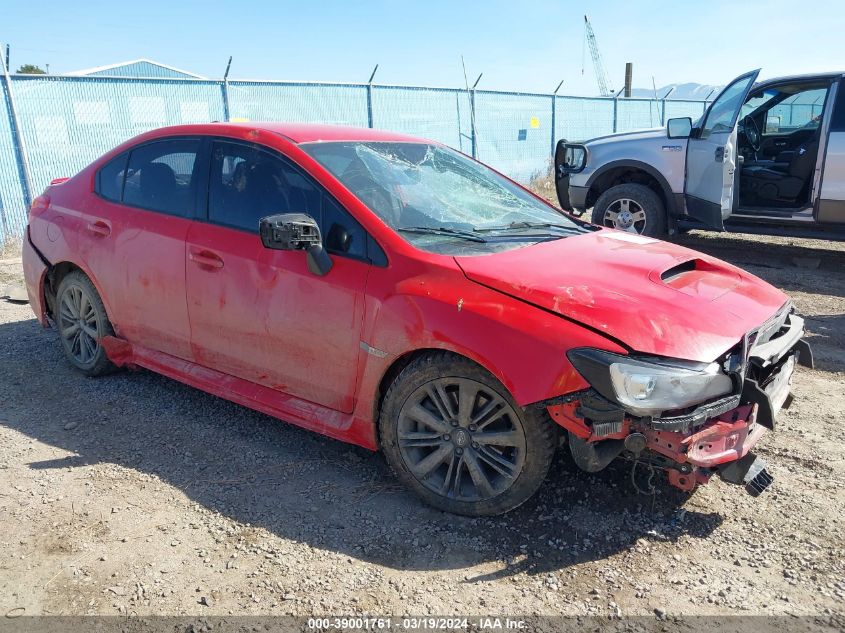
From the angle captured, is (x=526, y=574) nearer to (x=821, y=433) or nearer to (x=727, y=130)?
(x=821, y=433)

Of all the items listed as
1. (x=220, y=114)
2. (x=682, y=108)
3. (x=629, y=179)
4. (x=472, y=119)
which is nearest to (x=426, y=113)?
(x=472, y=119)

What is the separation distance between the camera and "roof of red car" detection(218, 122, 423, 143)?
3.84 meters

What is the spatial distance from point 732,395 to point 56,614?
2749 mm

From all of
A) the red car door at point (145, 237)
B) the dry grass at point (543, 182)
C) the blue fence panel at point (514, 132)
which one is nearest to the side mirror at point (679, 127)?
the red car door at point (145, 237)

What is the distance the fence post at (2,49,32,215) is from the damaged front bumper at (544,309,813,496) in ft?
31.6

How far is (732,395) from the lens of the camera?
282 centimetres

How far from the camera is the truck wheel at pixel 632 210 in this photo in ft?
27.9

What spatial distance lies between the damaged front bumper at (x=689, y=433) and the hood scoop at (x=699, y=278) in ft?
1.04

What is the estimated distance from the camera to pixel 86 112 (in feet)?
34.4

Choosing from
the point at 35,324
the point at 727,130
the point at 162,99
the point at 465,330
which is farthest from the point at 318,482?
the point at 162,99

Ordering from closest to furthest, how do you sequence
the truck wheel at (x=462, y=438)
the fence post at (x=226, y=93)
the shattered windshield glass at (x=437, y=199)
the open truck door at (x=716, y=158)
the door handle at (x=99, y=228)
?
1. the truck wheel at (x=462, y=438)
2. the shattered windshield glass at (x=437, y=199)
3. the door handle at (x=99, y=228)
4. the open truck door at (x=716, y=158)
5. the fence post at (x=226, y=93)

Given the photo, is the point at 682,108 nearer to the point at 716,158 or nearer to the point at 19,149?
the point at 716,158

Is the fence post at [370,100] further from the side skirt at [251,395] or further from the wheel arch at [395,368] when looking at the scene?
the wheel arch at [395,368]

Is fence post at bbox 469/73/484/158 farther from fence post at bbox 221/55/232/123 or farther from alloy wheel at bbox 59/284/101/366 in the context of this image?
alloy wheel at bbox 59/284/101/366
